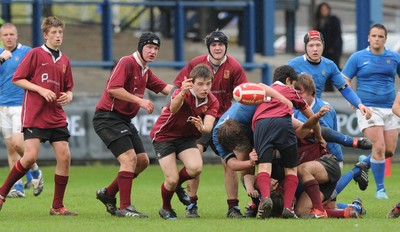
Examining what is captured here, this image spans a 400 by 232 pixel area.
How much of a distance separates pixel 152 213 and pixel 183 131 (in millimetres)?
1260

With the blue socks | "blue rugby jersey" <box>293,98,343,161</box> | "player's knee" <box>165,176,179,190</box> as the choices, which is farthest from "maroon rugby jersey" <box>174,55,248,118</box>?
the blue socks

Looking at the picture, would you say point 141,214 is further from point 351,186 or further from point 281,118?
point 351,186

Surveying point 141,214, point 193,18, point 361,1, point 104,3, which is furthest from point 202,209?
point 193,18

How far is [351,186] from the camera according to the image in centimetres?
1689

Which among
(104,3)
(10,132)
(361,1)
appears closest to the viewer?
(10,132)

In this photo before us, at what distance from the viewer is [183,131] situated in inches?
491

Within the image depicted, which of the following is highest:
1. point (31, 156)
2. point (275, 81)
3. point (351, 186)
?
point (275, 81)

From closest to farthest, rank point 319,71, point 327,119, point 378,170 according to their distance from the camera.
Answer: point 327,119 → point 319,71 → point 378,170

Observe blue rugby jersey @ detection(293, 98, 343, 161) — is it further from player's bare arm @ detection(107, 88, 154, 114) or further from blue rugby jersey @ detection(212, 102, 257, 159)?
player's bare arm @ detection(107, 88, 154, 114)

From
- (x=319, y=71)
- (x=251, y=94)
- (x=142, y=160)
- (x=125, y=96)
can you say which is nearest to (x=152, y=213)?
(x=142, y=160)

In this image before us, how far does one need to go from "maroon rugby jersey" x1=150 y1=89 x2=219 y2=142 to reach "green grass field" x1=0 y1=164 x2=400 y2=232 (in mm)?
916

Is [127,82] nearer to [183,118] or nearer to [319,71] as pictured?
[183,118]

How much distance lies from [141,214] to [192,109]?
1.30 m

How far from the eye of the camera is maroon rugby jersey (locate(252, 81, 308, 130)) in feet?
39.3
